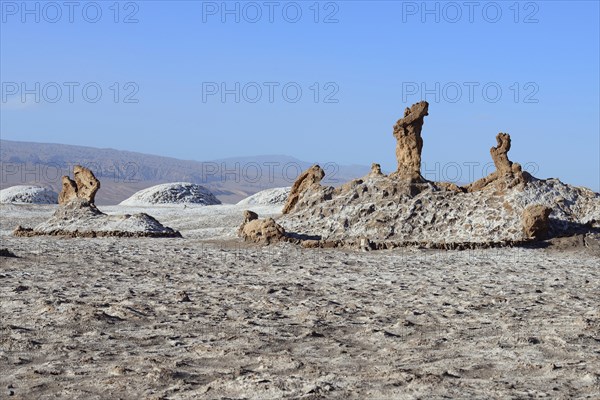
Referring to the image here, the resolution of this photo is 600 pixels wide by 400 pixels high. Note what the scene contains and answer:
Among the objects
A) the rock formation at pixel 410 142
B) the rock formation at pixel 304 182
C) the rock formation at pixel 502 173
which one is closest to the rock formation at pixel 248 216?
the rock formation at pixel 304 182

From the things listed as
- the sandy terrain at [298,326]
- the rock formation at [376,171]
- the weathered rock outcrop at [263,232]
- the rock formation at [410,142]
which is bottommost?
the sandy terrain at [298,326]

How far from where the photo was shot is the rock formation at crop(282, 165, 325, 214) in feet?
68.0

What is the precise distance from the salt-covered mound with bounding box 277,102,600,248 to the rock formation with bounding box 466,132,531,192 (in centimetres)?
2

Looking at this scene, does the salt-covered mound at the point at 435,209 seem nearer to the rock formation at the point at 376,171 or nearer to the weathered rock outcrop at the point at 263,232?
the rock formation at the point at 376,171

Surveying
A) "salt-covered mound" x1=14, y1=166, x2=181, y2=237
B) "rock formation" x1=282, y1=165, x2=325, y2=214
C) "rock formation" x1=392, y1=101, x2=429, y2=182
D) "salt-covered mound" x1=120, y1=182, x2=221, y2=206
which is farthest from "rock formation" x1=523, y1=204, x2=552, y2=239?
"salt-covered mound" x1=120, y1=182, x2=221, y2=206

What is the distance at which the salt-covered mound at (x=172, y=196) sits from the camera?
37.8 meters

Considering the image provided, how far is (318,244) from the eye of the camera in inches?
634

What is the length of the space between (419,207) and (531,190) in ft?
7.87

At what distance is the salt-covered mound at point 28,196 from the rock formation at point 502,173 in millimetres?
25015

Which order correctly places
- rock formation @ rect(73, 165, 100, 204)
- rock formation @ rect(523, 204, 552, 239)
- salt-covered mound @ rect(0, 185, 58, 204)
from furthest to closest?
1. salt-covered mound @ rect(0, 185, 58, 204)
2. rock formation @ rect(73, 165, 100, 204)
3. rock formation @ rect(523, 204, 552, 239)

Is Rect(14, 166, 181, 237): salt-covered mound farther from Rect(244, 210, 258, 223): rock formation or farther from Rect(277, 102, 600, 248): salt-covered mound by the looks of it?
Rect(277, 102, 600, 248): salt-covered mound

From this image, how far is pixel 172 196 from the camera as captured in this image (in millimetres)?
38531

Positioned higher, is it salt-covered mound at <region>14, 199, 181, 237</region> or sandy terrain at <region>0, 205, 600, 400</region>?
salt-covered mound at <region>14, 199, 181, 237</region>

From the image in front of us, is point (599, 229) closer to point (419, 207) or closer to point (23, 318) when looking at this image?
point (419, 207)
